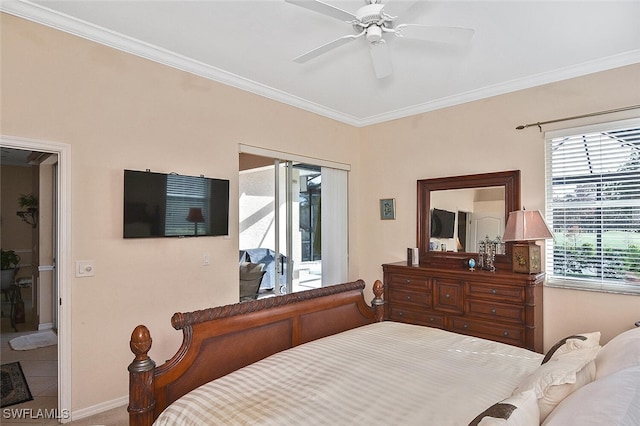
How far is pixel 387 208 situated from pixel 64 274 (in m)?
3.52

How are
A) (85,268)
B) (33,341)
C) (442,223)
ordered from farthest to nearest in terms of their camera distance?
(33,341) → (442,223) → (85,268)

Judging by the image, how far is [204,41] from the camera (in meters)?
2.88

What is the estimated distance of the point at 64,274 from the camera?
2574mm

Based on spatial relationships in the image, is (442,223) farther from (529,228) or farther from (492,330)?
(492,330)

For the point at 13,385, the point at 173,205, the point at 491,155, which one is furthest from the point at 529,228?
the point at 13,385

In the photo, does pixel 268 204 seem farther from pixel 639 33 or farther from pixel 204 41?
pixel 639 33

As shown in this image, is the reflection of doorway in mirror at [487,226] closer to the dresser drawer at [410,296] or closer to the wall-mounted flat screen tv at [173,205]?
the dresser drawer at [410,296]

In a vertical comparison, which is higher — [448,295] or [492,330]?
[448,295]

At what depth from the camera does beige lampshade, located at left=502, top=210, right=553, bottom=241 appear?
3.18 metres

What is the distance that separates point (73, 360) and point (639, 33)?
15.9 ft

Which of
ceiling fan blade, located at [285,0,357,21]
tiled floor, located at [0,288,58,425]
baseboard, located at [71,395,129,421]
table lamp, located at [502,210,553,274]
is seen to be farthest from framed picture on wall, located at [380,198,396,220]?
tiled floor, located at [0,288,58,425]

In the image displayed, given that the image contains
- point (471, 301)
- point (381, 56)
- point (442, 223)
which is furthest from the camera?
point (442, 223)

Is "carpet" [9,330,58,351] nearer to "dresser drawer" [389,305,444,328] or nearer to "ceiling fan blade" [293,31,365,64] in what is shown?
"dresser drawer" [389,305,444,328]

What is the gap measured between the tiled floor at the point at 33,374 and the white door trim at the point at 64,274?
217mm
